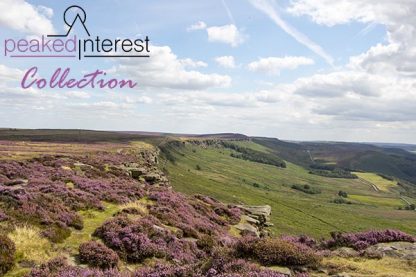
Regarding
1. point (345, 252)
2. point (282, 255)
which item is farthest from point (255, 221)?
point (282, 255)

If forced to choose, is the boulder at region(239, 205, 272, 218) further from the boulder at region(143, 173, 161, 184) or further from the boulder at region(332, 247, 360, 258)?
the boulder at region(332, 247, 360, 258)

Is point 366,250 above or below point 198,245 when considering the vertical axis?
above

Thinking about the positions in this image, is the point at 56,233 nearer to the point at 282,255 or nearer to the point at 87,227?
the point at 87,227

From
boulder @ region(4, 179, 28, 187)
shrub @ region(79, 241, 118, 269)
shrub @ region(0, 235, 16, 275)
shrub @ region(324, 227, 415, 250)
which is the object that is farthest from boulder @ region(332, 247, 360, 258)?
boulder @ region(4, 179, 28, 187)

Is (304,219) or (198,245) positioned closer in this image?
(198,245)

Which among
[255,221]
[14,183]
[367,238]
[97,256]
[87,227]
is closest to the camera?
[97,256]

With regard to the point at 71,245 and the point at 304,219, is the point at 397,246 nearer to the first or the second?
the point at 71,245

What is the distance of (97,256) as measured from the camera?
1777 cm

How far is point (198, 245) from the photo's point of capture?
2381cm

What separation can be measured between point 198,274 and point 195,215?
19.4m

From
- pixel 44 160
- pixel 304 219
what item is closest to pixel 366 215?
pixel 304 219

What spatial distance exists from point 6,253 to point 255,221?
27489 millimetres

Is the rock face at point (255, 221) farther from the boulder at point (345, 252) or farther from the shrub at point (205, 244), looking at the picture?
the boulder at point (345, 252)

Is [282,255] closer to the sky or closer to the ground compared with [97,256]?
closer to the sky
